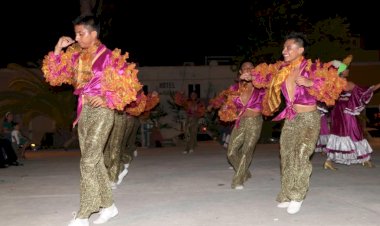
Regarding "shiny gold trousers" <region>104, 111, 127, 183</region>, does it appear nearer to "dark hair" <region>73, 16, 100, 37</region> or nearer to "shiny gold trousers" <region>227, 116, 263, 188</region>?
"shiny gold trousers" <region>227, 116, 263, 188</region>

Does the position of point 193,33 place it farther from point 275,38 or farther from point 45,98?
point 45,98

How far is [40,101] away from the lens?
19.9m

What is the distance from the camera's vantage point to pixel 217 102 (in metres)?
9.96

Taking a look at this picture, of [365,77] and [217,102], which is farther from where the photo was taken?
[365,77]

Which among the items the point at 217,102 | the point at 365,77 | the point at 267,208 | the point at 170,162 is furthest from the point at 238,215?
the point at 365,77

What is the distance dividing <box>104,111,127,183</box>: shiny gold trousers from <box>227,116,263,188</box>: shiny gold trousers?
1773 mm

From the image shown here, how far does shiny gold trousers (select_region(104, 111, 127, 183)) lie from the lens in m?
8.67

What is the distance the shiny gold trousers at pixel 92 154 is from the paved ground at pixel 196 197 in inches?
16.9

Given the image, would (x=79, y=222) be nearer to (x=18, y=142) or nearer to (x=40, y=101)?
(x=18, y=142)

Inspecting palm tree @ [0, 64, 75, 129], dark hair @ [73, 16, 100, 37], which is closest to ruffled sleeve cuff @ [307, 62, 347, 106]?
dark hair @ [73, 16, 100, 37]

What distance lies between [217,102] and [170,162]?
3019 mm

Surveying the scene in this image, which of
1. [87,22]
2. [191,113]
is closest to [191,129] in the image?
[191,113]

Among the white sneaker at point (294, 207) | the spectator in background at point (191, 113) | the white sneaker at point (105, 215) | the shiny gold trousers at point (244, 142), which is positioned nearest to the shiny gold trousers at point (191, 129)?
the spectator in background at point (191, 113)

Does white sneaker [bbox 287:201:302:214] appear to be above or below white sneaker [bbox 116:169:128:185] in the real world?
above
